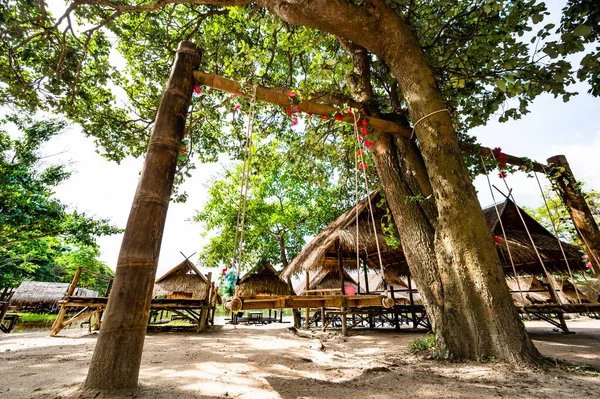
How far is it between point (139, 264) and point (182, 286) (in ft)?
35.3

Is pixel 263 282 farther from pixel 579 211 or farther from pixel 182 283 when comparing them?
pixel 579 211

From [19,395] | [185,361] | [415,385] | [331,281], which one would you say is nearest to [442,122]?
[415,385]

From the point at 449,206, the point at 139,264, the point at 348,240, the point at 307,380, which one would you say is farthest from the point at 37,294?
the point at 449,206

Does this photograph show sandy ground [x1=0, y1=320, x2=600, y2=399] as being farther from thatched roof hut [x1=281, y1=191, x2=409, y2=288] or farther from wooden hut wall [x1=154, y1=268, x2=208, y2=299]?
wooden hut wall [x1=154, y1=268, x2=208, y2=299]

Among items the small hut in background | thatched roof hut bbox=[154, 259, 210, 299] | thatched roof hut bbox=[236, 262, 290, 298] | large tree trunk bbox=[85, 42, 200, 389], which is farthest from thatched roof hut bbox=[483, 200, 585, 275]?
the small hut in background

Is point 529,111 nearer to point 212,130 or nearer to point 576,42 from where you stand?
point 576,42

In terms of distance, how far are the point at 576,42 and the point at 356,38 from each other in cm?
261

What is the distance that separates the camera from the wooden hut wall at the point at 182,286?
1138 centimetres

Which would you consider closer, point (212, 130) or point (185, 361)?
point (185, 361)

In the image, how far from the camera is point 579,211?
5266 mm

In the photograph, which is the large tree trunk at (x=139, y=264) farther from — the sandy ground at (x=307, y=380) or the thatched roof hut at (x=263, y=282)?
the thatched roof hut at (x=263, y=282)

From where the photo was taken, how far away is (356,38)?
3.62m

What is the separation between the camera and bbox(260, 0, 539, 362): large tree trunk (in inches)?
110

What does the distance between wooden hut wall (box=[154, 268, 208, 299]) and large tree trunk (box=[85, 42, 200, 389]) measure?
1031 cm
